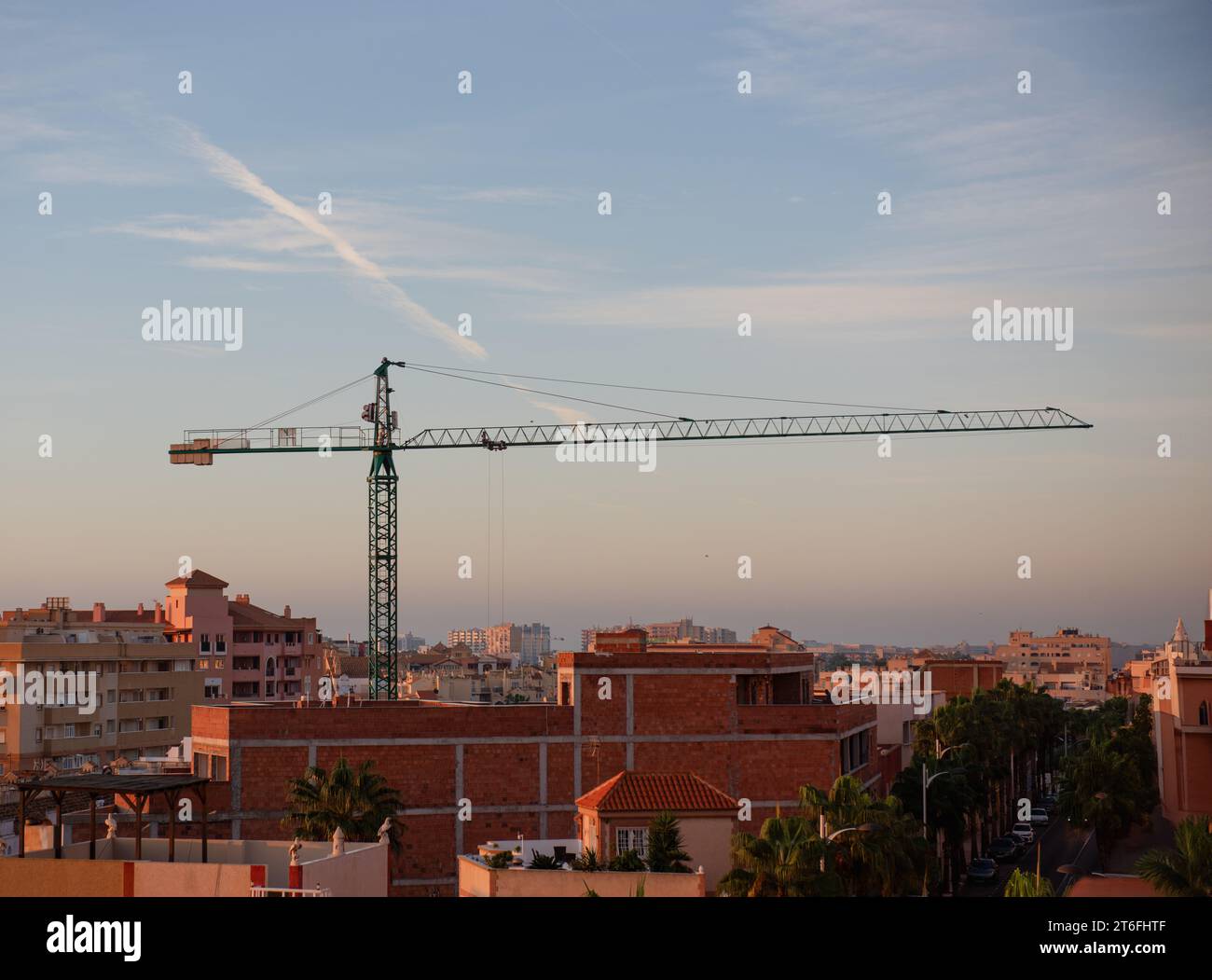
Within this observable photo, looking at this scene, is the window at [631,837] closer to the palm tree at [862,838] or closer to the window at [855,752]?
the palm tree at [862,838]

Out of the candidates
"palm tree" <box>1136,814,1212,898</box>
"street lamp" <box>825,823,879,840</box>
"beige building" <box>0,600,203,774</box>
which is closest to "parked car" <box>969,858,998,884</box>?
"street lamp" <box>825,823,879,840</box>

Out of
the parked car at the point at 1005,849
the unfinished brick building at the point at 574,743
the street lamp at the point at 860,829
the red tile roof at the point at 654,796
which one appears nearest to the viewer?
the street lamp at the point at 860,829

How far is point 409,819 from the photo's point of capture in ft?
232

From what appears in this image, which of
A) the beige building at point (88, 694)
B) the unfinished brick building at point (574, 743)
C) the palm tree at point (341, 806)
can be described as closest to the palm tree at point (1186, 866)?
the palm tree at point (341, 806)

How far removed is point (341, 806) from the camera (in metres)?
54.0

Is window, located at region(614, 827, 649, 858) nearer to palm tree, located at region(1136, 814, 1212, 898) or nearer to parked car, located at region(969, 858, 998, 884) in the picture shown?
palm tree, located at region(1136, 814, 1212, 898)

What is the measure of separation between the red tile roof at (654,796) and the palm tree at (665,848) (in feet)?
13.7

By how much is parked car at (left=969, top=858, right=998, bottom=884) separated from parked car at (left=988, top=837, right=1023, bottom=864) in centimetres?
806

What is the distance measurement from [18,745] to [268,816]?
4616 centimetres

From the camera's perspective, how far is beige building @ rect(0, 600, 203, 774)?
10775 cm

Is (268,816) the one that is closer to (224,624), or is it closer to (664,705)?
(664,705)

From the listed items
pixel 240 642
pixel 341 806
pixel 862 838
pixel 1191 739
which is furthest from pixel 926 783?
pixel 240 642

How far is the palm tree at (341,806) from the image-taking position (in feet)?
175
